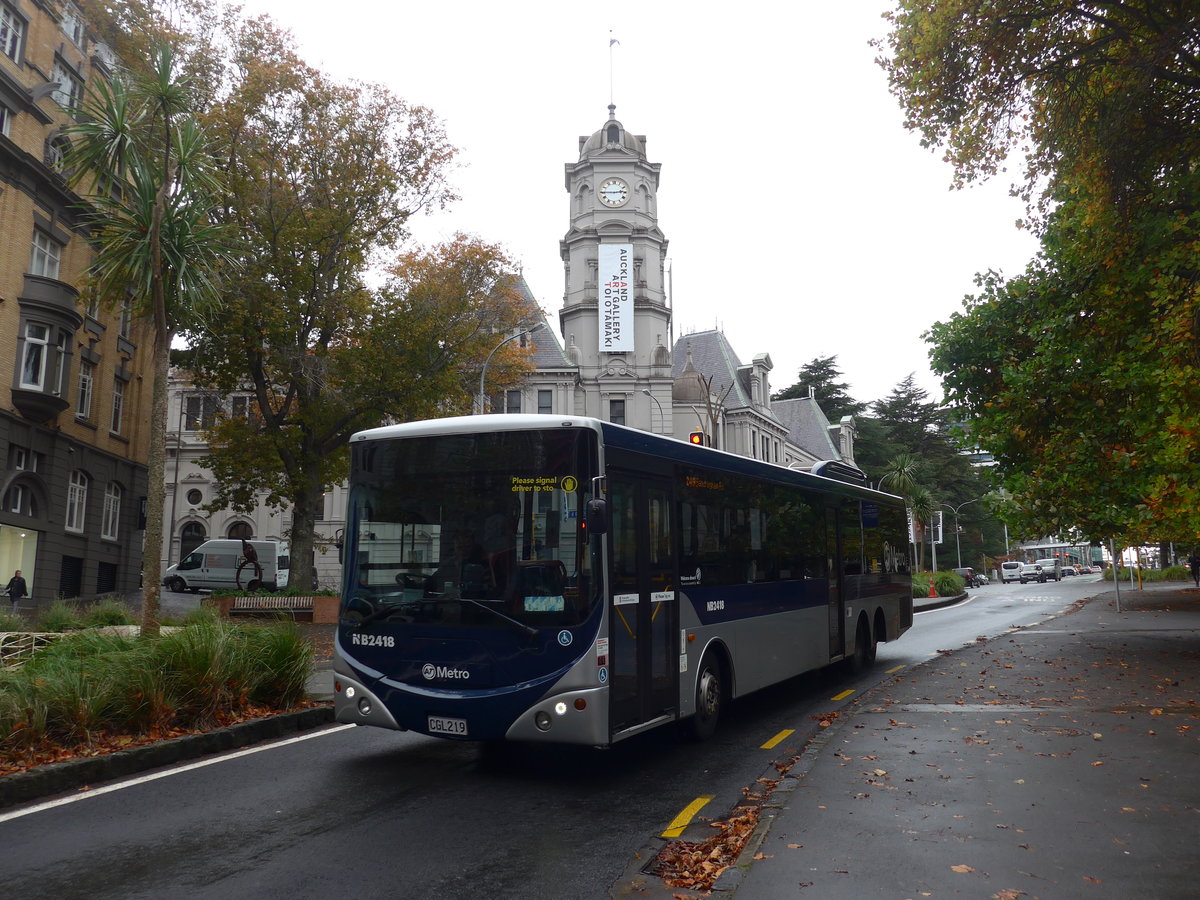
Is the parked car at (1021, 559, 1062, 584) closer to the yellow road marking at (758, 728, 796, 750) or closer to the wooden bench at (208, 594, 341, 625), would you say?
the wooden bench at (208, 594, 341, 625)

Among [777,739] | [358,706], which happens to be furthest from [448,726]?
[777,739]

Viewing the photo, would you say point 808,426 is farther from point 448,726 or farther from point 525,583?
point 448,726

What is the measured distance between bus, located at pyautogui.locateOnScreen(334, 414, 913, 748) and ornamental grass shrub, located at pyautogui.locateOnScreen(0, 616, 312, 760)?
1.81 m

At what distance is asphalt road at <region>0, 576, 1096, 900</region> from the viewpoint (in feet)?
18.1

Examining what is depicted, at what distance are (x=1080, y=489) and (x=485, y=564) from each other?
527 inches

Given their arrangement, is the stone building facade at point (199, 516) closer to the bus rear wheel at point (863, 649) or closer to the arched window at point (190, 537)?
the arched window at point (190, 537)

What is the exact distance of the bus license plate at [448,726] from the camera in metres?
7.84

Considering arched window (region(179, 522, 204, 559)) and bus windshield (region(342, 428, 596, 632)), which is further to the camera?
arched window (region(179, 522, 204, 559))

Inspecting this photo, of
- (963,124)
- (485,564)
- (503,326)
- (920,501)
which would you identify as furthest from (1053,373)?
(920,501)

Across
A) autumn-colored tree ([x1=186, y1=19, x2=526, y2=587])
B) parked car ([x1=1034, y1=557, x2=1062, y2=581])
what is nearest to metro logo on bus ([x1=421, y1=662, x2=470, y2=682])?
autumn-colored tree ([x1=186, y1=19, x2=526, y2=587])

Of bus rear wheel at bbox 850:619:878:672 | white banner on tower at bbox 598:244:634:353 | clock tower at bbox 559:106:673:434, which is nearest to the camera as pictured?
bus rear wheel at bbox 850:619:878:672

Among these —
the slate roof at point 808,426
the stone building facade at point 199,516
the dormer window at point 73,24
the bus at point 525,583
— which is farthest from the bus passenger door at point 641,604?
the slate roof at point 808,426

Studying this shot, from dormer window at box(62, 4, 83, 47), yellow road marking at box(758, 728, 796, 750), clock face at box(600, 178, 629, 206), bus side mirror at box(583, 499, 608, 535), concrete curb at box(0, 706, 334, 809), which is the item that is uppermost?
clock face at box(600, 178, 629, 206)

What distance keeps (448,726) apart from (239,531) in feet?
175
